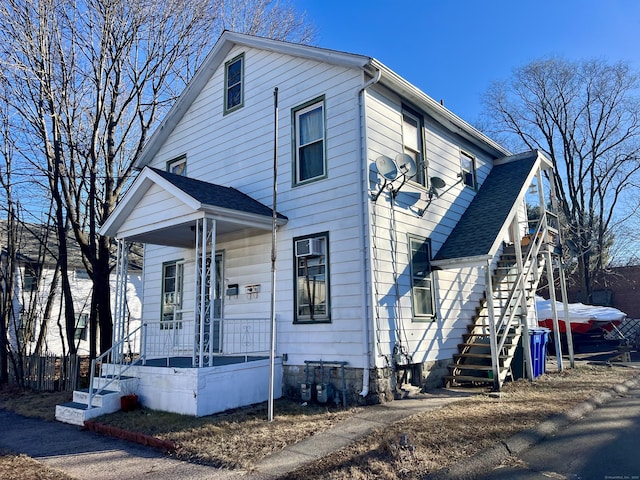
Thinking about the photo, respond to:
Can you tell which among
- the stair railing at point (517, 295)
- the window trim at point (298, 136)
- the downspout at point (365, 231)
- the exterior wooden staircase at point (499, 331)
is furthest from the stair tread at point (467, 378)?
the window trim at point (298, 136)

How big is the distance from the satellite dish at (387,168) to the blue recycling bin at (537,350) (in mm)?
5117

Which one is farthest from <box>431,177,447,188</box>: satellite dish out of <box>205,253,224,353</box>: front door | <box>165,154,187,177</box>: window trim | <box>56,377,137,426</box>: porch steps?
<box>56,377,137,426</box>: porch steps

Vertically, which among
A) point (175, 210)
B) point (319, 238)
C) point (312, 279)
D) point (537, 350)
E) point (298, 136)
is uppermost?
point (298, 136)

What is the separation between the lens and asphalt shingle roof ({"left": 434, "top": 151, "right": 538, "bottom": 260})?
10.2 metres

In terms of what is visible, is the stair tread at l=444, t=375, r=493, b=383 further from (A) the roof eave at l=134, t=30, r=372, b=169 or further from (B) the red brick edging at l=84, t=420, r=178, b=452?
(A) the roof eave at l=134, t=30, r=372, b=169

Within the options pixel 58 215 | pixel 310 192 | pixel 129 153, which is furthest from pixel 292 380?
pixel 129 153

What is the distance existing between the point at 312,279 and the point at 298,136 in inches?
124

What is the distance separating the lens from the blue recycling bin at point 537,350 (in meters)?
10.9

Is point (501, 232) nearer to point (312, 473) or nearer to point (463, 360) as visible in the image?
point (463, 360)

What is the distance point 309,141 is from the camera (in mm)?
10086

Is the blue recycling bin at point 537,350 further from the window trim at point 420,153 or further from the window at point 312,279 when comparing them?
the window at point 312,279

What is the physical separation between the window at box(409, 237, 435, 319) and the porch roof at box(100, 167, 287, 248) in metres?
2.90

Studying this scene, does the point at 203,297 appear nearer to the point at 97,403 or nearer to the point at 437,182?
the point at 97,403

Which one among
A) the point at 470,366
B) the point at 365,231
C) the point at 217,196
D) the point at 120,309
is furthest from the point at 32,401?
the point at 470,366
